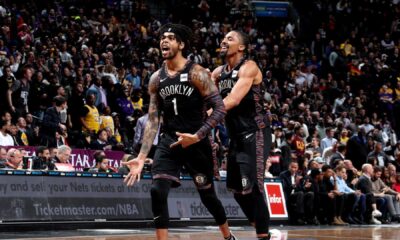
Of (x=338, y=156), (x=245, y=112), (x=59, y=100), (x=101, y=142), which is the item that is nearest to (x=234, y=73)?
(x=245, y=112)

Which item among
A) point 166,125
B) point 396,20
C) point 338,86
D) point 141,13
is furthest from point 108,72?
point 396,20

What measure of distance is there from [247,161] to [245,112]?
0.63 m

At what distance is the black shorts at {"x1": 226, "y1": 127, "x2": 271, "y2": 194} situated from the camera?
34.0ft

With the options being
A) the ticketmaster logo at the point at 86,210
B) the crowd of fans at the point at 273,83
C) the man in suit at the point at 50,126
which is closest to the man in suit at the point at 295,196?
the crowd of fans at the point at 273,83

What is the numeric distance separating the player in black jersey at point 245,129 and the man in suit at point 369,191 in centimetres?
1170

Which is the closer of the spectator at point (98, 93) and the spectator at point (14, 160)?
the spectator at point (14, 160)

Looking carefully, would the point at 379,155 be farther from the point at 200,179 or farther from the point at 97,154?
the point at 200,179

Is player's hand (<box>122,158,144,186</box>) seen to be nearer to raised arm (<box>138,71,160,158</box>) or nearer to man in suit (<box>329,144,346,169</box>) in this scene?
raised arm (<box>138,71,160,158</box>)

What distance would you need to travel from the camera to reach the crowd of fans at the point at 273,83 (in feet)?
66.8

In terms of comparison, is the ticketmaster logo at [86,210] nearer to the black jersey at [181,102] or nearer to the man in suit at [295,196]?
the man in suit at [295,196]

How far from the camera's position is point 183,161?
997 centimetres

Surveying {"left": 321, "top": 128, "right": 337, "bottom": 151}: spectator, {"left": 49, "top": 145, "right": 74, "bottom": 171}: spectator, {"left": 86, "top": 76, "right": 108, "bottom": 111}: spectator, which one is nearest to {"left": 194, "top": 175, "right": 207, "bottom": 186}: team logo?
{"left": 49, "top": 145, "right": 74, "bottom": 171}: spectator

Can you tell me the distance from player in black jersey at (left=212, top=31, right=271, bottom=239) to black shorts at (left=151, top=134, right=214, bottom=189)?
Answer: 0.50 meters

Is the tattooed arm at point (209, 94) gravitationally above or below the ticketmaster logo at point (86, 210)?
above
